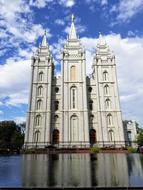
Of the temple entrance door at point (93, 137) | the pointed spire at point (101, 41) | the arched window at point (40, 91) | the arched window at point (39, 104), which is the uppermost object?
the pointed spire at point (101, 41)

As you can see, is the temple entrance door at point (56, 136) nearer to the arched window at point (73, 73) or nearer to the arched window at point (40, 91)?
the arched window at point (40, 91)

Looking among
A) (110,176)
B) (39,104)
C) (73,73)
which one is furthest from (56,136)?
(110,176)

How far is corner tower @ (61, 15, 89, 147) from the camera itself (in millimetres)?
53344

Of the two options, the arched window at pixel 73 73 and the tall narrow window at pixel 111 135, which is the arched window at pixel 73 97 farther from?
the tall narrow window at pixel 111 135

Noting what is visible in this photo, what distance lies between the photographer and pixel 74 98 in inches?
2258

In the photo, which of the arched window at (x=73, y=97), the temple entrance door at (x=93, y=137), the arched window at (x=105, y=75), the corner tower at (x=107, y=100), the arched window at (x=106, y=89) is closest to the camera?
the corner tower at (x=107, y=100)

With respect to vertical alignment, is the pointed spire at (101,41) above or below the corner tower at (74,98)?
above

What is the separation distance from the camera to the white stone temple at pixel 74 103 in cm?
5372

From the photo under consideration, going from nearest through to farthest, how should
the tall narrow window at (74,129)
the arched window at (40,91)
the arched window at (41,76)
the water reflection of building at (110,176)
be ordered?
the water reflection of building at (110,176) → the tall narrow window at (74,129) → the arched window at (40,91) → the arched window at (41,76)

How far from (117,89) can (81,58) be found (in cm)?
1265

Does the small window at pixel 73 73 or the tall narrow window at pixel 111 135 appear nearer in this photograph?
the tall narrow window at pixel 111 135

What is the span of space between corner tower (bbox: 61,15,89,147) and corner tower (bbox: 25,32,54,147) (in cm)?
380

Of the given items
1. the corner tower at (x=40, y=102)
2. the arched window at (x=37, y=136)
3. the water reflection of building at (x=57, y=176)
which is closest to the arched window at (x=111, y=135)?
the corner tower at (x=40, y=102)

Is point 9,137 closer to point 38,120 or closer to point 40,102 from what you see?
point 38,120
